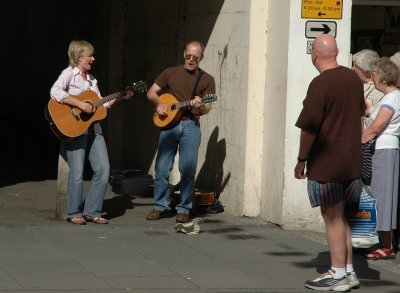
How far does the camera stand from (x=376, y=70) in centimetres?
950

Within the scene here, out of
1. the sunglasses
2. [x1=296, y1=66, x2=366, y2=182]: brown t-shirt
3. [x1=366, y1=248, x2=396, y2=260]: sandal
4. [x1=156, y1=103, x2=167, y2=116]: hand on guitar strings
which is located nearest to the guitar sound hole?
[x1=156, y1=103, x2=167, y2=116]: hand on guitar strings

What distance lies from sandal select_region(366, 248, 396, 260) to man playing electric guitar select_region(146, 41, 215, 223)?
2207 mm

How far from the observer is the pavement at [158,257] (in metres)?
8.10

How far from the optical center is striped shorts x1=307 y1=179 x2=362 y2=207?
8.09m

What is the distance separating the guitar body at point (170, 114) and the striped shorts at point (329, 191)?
3197 mm

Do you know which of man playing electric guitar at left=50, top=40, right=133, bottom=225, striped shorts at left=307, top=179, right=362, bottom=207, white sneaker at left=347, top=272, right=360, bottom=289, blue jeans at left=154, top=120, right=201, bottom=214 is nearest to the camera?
striped shorts at left=307, top=179, right=362, bottom=207

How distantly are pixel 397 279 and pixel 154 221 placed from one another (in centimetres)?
320

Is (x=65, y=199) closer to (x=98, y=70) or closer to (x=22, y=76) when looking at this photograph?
(x=98, y=70)

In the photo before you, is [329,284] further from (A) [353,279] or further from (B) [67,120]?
(B) [67,120]

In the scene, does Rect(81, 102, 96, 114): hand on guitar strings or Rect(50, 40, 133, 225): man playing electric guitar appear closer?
Rect(81, 102, 96, 114): hand on guitar strings

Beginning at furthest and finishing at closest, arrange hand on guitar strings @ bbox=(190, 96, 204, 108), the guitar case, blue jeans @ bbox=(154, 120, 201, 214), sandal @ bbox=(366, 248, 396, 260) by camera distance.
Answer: the guitar case → blue jeans @ bbox=(154, 120, 201, 214) → hand on guitar strings @ bbox=(190, 96, 204, 108) → sandal @ bbox=(366, 248, 396, 260)

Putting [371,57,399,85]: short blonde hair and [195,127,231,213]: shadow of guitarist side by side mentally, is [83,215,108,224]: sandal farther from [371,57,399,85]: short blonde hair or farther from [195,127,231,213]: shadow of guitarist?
[371,57,399,85]: short blonde hair

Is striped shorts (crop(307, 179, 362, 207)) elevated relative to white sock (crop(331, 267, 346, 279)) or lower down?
elevated

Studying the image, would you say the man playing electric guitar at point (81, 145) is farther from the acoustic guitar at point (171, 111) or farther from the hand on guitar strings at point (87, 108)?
A: the acoustic guitar at point (171, 111)
